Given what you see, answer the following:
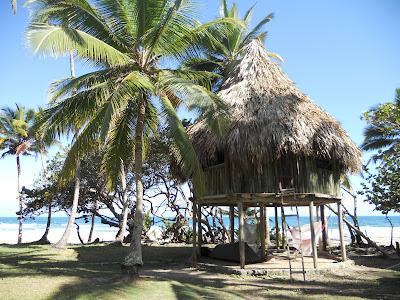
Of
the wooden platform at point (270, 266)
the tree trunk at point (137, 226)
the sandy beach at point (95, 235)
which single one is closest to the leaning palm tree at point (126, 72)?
the tree trunk at point (137, 226)

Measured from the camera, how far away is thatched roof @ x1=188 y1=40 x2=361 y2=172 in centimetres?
1184

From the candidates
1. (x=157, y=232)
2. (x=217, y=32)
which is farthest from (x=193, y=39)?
(x=157, y=232)

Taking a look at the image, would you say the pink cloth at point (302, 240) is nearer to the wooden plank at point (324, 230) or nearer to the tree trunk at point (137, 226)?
the tree trunk at point (137, 226)

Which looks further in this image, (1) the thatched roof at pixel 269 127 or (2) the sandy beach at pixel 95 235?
(2) the sandy beach at pixel 95 235

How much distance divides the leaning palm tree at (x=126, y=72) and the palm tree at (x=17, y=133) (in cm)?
1811

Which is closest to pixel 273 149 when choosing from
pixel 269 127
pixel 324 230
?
pixel 269 127

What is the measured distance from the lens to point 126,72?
1058cm

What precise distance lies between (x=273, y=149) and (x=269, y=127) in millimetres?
691

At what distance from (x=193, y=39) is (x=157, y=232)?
16267mm

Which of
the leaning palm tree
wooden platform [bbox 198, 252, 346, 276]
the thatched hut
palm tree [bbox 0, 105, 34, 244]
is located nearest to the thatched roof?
the thatched hut

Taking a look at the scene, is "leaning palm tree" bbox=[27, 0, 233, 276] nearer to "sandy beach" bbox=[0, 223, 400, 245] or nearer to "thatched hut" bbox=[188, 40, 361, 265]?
"thatched hut" bbox=[188, 40, 361, 265]

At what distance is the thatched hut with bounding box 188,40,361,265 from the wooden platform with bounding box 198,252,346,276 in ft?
6.85

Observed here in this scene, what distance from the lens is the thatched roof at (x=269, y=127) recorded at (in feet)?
38.9

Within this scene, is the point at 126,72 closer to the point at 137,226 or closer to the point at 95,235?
the point at 137,226
